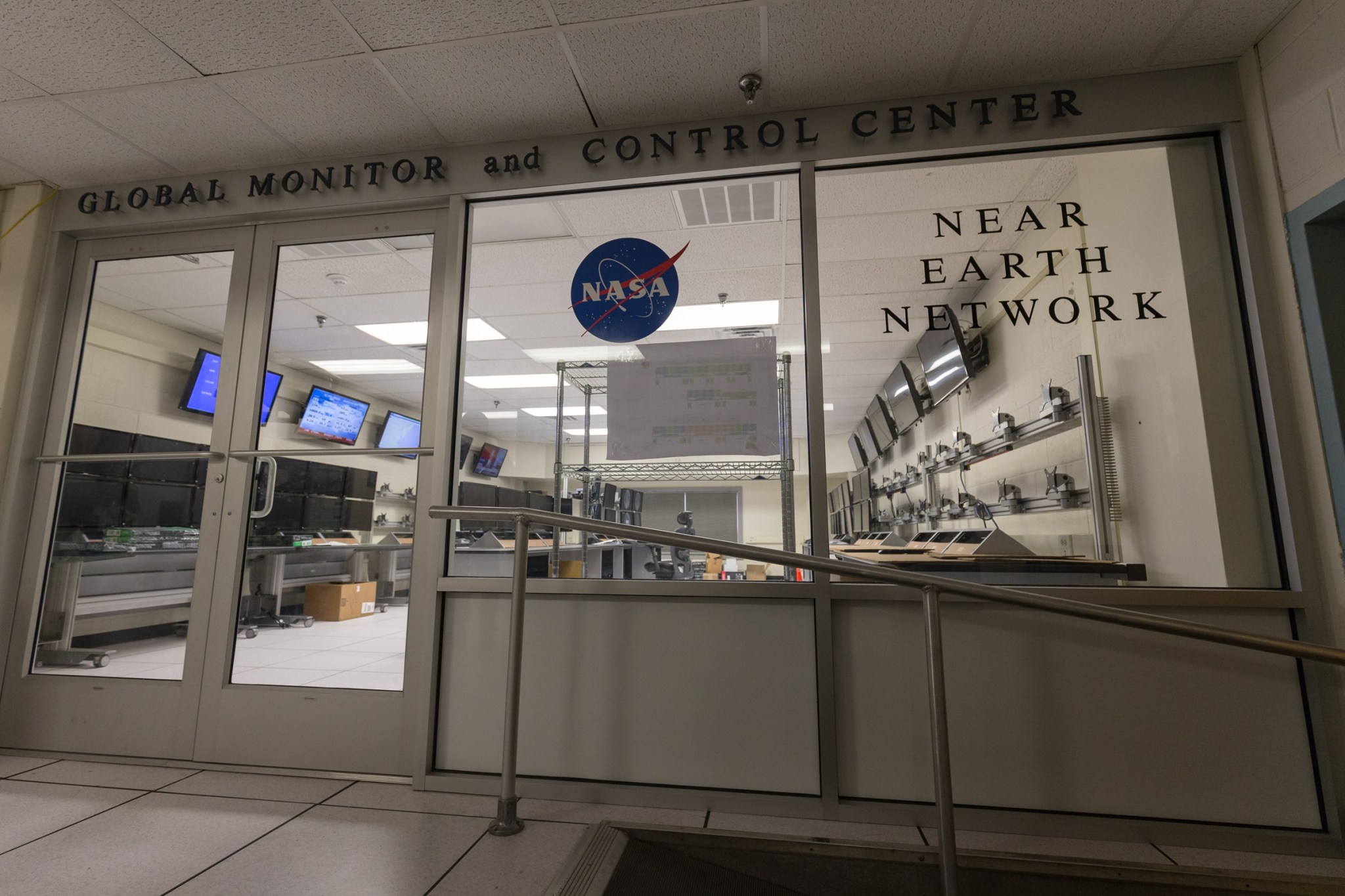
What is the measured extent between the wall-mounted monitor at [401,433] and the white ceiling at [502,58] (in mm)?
1230

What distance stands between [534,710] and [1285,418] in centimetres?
286

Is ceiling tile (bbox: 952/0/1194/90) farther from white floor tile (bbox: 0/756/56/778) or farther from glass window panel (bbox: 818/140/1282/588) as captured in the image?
white floor tile (bbox: 0/756/56/778)

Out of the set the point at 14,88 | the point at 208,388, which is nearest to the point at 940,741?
the point at 208,388

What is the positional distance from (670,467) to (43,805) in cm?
253

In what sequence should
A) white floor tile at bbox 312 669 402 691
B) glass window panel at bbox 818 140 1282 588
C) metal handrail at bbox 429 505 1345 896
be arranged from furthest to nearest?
white floor tile at bbox 312 669 402 691
glass window panel at bbox 818 140 1282 588
metal handrail at bbox 429 505 1345 896

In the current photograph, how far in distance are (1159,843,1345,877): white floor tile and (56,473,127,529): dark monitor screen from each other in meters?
4.39

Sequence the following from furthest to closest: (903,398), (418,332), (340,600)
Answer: (903,398)
(340,600)
(418,332)

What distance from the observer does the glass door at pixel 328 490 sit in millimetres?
2521

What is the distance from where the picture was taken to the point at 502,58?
2.21 m

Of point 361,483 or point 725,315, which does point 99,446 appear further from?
point 725,315

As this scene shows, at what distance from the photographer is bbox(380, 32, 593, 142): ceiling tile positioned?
86.0 inches

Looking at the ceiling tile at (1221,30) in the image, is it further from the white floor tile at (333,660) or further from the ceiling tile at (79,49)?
the white floor tile at (333,660)

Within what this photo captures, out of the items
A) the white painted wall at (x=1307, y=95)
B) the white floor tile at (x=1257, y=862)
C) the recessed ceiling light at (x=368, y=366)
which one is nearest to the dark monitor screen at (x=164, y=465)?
the recessed ceiling light at (x=368, y=366)

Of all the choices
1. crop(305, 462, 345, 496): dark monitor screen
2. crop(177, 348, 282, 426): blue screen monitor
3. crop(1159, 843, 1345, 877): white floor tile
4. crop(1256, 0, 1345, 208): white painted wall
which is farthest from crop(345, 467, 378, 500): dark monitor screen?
crop(1256, 0, 1345, 208): white painted wall
